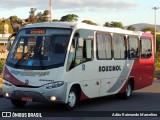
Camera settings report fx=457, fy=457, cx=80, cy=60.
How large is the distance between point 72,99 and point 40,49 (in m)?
1.80

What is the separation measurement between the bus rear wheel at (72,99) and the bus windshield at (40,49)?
1011 millimetres

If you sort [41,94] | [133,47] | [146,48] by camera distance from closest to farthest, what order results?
[41,94] → [133,47] → [146,48]

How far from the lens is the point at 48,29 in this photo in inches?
559

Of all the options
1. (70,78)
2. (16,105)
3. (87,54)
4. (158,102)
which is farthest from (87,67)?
(158,102)

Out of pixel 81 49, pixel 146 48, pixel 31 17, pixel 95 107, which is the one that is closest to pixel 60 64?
pixel 81 49

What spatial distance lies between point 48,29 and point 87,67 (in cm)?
184

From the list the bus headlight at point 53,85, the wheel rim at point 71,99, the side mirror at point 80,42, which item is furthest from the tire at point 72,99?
the side mirror at point 80,42

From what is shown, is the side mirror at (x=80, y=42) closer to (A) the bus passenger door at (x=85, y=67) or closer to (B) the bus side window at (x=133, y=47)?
(A) the bus passenger door at (x=85, y=67)

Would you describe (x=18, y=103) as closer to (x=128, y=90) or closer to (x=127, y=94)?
(x=127, y=94)

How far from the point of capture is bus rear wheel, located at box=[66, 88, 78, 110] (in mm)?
13720

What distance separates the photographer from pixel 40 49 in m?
13.8

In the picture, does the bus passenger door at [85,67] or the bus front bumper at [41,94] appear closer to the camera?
the bus front bumper at [41,94]

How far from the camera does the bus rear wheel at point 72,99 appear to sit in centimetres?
1372

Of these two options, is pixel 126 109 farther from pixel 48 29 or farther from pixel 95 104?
pixel 48 29
